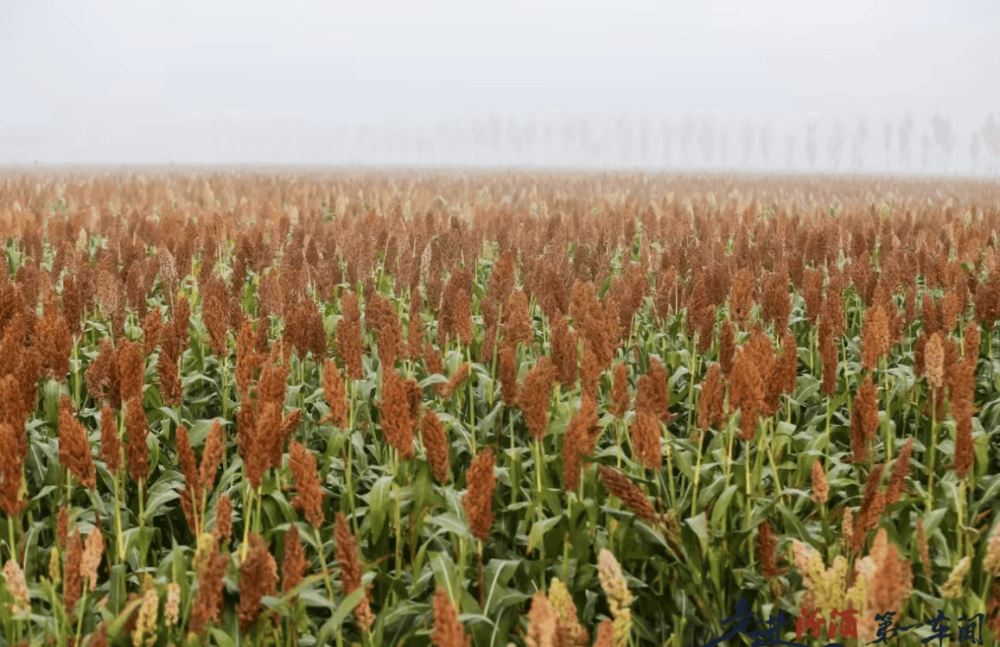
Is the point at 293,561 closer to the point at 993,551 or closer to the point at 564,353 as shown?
the point at 564,353

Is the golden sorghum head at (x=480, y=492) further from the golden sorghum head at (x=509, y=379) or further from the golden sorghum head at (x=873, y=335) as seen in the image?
the golden sorghum head at (x=873, y=335)

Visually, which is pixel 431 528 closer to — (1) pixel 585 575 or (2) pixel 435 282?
(1) pixel 585 575

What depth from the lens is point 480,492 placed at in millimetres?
2465

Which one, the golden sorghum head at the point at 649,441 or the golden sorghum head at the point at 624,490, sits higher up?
the golden sorghum head at the point at 649,441

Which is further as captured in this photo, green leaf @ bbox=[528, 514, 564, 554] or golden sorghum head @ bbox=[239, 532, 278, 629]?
green leaf @ bbox=[528, 514, 564, 554]

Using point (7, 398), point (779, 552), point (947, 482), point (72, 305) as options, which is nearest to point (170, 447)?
point (72, 305)

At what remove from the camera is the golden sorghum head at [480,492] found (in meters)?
2.43

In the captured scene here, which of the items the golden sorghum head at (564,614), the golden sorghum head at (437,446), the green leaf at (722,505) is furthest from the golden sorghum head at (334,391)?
the green leaf at (722,505)

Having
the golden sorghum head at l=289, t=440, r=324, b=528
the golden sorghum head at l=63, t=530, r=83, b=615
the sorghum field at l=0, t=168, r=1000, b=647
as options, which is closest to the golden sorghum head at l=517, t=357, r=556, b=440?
the sorghum field at l=0, t=168, r=1000, b=647

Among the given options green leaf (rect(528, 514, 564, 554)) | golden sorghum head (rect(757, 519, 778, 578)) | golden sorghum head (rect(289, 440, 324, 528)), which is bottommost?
green leaf (rect(528, 514, 564, 554))

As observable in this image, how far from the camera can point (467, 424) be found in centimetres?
508

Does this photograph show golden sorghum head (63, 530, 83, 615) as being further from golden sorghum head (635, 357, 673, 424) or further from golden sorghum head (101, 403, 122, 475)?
golden sorghum head (635, 357, 673, 424)

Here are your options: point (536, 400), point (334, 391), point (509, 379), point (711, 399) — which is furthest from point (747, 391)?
point (334, 391)

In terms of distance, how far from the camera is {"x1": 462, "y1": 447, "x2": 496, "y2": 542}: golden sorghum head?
2432 millimetres
